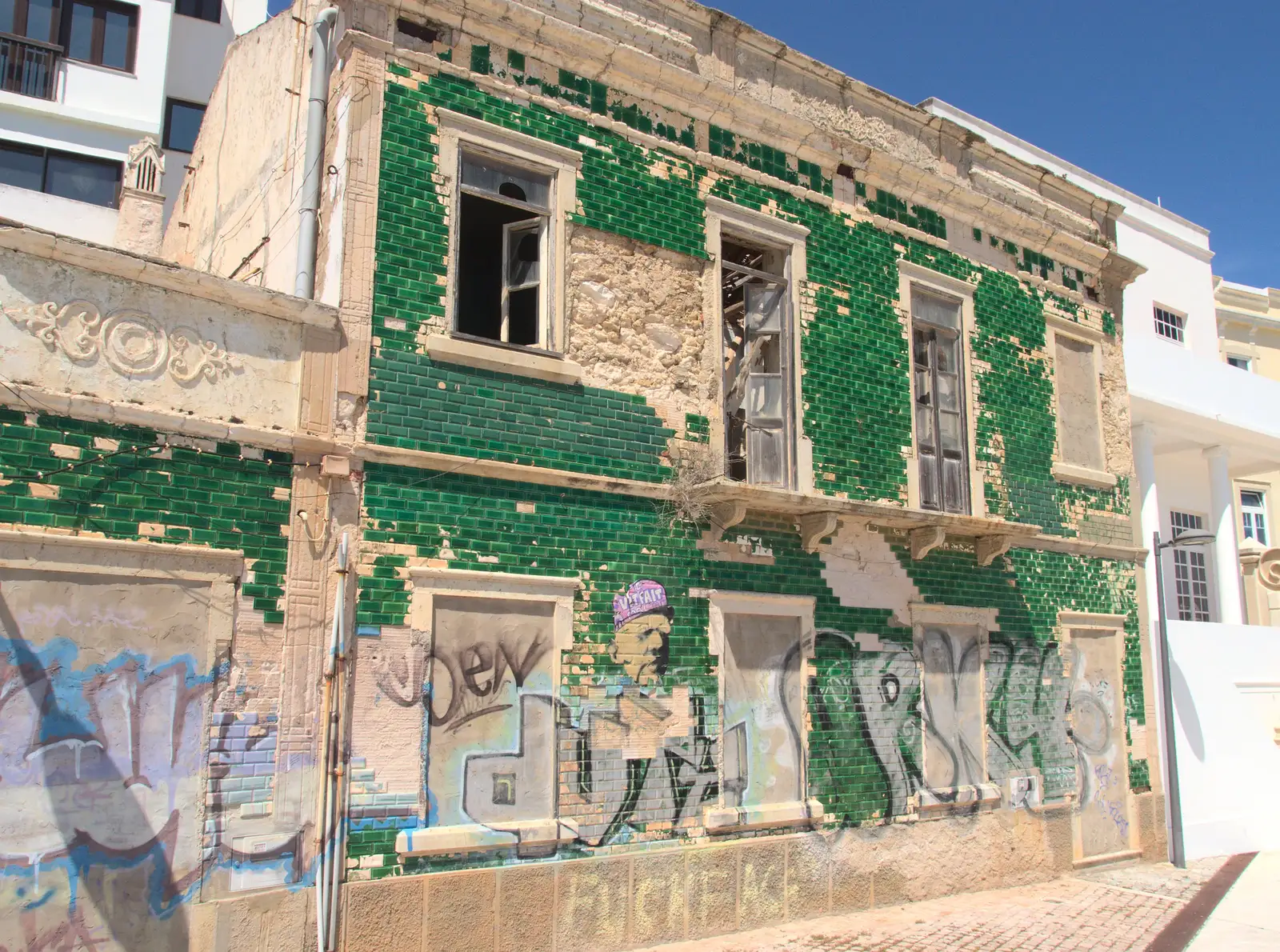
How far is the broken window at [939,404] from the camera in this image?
11.3 m

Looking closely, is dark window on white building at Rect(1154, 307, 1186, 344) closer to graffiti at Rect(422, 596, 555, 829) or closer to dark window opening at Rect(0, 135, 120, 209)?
graffiti at Rect(422, 596, 555, 829)

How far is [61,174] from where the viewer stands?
61.4 ft

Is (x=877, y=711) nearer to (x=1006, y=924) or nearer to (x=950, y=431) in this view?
(x=1006, y=924)

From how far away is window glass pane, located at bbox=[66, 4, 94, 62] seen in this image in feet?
64.3

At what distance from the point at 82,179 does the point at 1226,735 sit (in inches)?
777

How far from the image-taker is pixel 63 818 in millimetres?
6031

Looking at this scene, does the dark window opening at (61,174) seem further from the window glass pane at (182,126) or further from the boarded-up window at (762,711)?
the boarded-up window at (762,711)

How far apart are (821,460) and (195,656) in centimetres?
578

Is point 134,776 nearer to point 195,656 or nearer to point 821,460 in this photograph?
point 195,656

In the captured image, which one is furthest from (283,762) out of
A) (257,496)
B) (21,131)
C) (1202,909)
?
(21,131)

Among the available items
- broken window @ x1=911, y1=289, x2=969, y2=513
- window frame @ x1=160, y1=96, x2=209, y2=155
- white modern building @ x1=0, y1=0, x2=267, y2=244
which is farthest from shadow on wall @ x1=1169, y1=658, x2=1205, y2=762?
window frame @ x1=160, y1=96, x2=209, y2=155

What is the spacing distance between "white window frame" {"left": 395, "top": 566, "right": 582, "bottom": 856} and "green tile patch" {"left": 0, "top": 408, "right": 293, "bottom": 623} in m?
1.00

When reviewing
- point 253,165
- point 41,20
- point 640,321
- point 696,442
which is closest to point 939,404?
point 696,442

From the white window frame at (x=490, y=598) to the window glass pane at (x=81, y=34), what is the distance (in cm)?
1679
